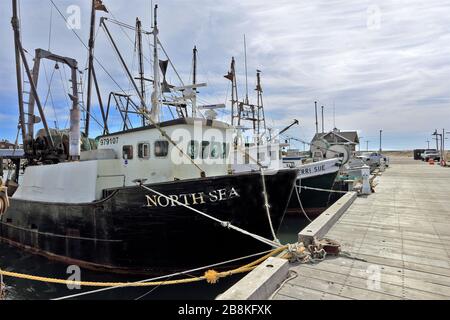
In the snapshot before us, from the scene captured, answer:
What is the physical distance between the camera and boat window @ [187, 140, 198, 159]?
923 cm

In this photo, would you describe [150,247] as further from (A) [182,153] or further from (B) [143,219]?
(A) [182,153]

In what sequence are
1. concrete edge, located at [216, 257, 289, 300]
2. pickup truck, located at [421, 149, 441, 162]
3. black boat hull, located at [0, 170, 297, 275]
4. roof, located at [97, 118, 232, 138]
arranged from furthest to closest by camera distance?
pickup truck, located at [421, 149, 441, 162]
roof, located at [97, 118, 232, 138]
black boat hull, located at [0, 170, 297, 275]
concrete edge, located at [216, 257, 289, 300]

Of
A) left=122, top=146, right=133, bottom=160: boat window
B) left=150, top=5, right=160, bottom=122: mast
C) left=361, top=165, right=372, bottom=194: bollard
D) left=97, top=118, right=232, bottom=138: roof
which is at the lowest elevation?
left=361, top=165, right=372, bottom=194: bollard

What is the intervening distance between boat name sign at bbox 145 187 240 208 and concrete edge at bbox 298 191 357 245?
7.61 ft

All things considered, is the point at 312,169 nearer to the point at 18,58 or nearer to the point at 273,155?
the point at 273,155

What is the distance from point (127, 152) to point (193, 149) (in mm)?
2417

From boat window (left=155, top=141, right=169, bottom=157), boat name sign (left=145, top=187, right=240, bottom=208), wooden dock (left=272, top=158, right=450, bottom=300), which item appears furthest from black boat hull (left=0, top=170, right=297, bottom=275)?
wooden dock (left=272, top=158, right=450, bottom=300)

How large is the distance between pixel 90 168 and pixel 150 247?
3.38 meters

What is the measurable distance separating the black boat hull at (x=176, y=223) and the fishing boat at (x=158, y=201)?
0.09ft

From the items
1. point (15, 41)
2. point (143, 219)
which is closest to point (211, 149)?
point (143, 219)

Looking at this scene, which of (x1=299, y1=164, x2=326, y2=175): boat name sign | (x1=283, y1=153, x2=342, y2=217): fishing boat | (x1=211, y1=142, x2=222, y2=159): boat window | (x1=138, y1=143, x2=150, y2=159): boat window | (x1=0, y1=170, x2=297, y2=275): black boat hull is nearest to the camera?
(x1=0, y1=170, x2=297, y2=275): black boat hull

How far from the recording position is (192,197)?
26.2 feet

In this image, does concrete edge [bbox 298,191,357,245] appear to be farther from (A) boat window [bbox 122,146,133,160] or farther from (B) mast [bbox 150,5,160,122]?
(B) mast [bbox 150,5,160,122]

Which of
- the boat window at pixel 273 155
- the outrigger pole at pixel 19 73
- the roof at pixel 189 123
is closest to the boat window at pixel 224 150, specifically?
the roof at pixel 189 123
